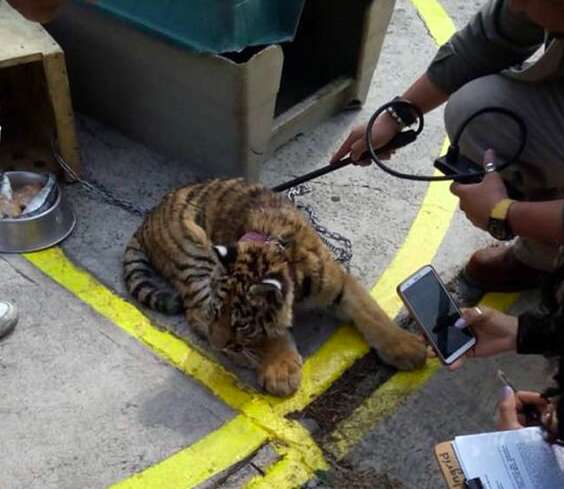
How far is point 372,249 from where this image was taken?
12.7ft

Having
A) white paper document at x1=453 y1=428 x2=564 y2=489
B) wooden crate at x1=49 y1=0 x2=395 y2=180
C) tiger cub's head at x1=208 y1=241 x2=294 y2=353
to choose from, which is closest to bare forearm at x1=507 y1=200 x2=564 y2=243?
white paper document at x1=453 y1=428 x2=564 y2=489

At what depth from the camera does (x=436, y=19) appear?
18.1ft

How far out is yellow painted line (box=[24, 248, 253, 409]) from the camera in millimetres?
3215

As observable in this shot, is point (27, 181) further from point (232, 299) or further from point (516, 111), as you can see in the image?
point (516, 111)

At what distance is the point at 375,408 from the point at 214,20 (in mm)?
1660

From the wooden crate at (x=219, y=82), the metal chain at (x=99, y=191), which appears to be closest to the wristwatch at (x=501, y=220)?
the wooden crate at (x=219, y=82)

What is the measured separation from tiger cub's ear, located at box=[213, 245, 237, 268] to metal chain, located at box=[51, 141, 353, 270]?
2.39 feet

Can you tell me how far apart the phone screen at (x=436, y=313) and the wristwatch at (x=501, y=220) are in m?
0.44

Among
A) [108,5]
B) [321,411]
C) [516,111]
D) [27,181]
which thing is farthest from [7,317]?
[516,111]

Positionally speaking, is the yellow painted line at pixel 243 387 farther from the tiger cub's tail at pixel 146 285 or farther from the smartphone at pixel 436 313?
the smartphone at pixel 436 313

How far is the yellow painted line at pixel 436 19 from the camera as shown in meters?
5.35

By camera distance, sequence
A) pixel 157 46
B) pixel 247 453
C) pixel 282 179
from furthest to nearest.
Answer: pixel 282 179 → pixel 157 46 → pixel 247 453

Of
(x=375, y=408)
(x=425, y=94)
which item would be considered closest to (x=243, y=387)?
(x=375, y=408)

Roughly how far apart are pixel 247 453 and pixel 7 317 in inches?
41.9
